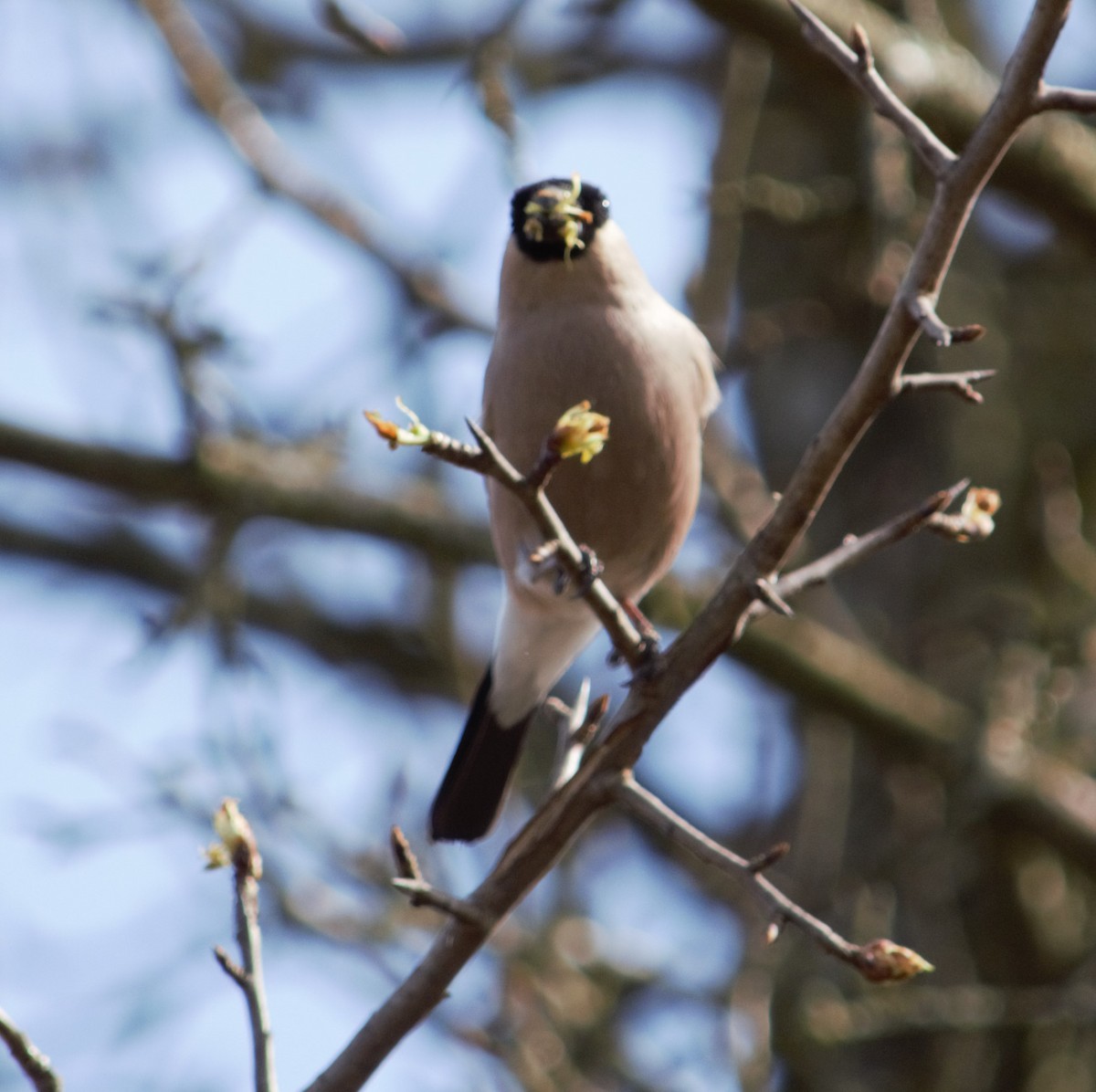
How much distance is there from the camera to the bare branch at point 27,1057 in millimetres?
1617

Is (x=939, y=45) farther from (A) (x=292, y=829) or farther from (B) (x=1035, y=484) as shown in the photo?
(A) (x=292, y=829)

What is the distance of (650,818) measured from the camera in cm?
200

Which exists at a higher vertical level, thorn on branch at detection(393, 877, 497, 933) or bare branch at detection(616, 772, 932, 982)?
bare branch at detection(616, 772, 932, 982)

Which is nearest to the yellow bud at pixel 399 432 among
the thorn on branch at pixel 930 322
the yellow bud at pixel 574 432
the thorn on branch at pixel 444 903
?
the yellow bud at pixel 574 432

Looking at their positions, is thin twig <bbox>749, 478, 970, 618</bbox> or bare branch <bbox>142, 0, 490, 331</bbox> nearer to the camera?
thin twig <bbox>749, 478, 970, 618</bbox>

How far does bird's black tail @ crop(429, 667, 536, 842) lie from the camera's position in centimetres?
320

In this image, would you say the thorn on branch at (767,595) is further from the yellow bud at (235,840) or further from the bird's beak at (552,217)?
the bird's beak at (552,217)

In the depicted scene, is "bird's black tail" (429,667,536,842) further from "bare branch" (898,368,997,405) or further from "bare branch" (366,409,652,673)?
"bare branch" (898,368,997,405)

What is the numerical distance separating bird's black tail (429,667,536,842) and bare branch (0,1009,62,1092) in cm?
159

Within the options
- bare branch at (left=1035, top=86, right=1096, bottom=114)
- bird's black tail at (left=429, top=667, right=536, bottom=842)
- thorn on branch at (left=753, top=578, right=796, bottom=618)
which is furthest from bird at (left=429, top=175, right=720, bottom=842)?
bare branch at (left=1035, top=86, right=1096, bottom=114)

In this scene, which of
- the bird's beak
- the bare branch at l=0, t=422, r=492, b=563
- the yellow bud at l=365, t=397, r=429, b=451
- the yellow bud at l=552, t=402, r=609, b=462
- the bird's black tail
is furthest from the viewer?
the bare branch at l=0, t=422, r=492, b=563

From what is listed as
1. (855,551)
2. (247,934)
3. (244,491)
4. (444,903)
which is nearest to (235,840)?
(247,934)

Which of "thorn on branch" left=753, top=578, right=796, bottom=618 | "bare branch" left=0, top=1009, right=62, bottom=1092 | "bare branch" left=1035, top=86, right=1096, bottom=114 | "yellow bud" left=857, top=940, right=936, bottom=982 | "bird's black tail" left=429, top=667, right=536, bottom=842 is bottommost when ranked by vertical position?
"bird's black tail" left=429, top=667, right=536, bottom=842

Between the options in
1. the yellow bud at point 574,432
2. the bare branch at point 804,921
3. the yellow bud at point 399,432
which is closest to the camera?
the yellow bud at point 399,432
